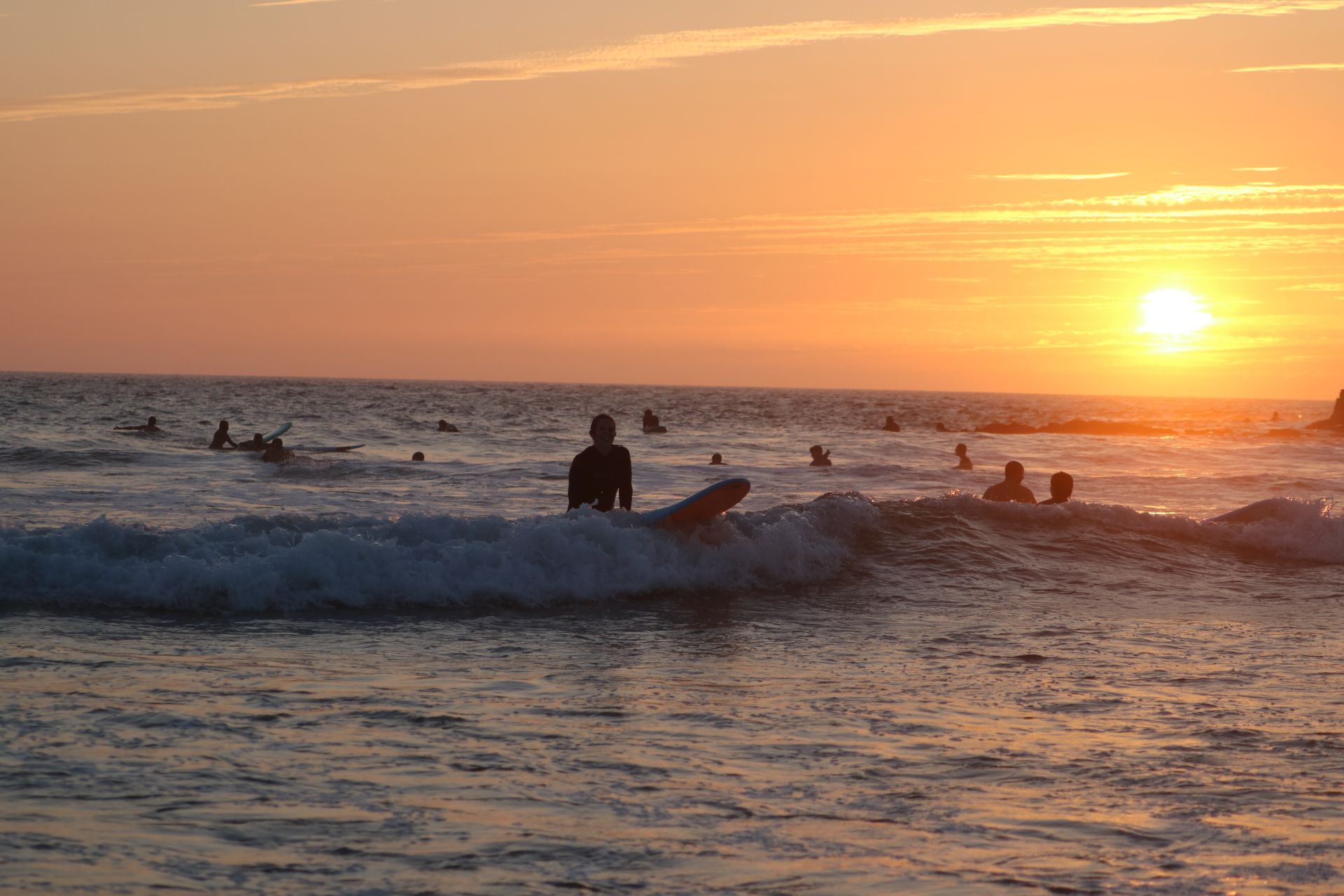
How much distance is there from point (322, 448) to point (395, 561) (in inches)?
1134

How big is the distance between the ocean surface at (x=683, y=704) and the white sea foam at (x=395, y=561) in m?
0.04

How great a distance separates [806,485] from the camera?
3011 cm

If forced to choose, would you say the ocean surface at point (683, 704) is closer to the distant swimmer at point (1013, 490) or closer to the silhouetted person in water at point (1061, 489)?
the silhouetted person in water at point (1061, 489)

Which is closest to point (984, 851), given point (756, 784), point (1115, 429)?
point (756, 784)

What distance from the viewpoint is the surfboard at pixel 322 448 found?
3647 cm

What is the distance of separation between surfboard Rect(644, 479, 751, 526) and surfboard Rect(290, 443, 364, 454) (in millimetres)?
24624

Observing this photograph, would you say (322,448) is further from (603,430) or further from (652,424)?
(603,430)

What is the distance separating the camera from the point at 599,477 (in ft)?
40.0

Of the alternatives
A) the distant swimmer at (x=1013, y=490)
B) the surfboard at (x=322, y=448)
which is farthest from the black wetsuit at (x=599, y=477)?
the surfboard at (x=322, y=448)

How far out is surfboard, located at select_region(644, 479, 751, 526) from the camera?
13.1m

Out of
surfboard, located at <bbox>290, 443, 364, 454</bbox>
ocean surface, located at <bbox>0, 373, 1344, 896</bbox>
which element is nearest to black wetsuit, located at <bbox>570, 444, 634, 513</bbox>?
ocean surface, located at <bbox>0, 373, 1344, 896</bbox>

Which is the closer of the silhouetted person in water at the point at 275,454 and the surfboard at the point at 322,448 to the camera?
the silhouetted person in water at the point at 275,454

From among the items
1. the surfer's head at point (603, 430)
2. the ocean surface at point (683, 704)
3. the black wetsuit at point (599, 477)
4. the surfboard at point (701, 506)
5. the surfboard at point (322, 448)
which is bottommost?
the ocean surface at point (683, 704)

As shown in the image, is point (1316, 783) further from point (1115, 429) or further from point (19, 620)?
point (1115, 429)
